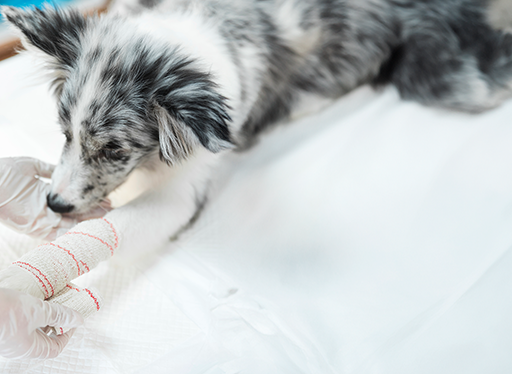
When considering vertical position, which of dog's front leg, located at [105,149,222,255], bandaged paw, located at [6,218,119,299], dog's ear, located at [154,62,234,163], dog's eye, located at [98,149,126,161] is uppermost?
dog's ear, located at [154,62,234,163]

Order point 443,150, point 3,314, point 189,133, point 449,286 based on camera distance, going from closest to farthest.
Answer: point 3,314, point 189,133, point 449,286, point 443,150

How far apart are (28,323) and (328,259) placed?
94 centimetres

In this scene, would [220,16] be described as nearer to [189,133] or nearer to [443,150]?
[189,133]

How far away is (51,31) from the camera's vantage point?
1373 millimetres

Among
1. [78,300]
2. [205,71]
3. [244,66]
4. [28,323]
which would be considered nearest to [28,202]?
[78,300]

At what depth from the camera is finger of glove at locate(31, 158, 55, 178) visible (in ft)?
4.76

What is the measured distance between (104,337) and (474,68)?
1783mm

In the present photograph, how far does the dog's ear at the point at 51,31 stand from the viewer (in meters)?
1.34

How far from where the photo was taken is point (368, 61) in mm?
1928

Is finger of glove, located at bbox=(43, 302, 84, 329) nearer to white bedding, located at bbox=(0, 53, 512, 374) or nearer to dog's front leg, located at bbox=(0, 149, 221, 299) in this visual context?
dog's front leg, located at bbox=(0, 149, 221, 299)

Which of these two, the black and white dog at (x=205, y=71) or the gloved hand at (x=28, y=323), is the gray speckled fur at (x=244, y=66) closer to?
the black and white dog at (x=205, y=71)

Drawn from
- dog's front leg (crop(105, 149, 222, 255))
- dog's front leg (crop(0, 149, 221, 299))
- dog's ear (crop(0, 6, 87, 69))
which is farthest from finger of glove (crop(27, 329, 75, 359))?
dog's ear (crop(0, 6, 87, 69))

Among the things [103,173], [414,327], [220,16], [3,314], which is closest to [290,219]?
[414,327]

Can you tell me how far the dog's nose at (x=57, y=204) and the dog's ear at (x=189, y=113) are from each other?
359 millimetres
